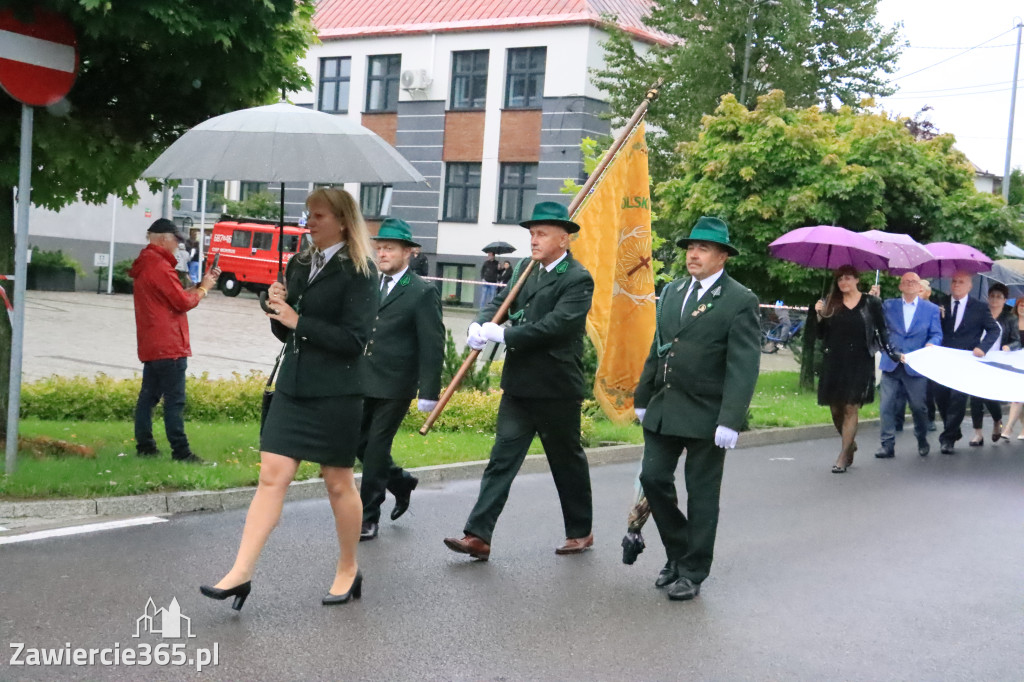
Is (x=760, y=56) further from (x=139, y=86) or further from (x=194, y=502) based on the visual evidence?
(x=194, y=502)

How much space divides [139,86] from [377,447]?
3408mm

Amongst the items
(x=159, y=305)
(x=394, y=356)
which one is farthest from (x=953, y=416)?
(x=159, y=305)

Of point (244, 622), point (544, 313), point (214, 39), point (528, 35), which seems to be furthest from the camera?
point (528, 35)

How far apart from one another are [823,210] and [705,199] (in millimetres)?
1821

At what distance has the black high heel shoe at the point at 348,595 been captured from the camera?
19.4 feet

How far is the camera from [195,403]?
39.2 feet

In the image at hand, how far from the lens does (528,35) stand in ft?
125

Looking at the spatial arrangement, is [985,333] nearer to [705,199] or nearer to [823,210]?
[823,210]

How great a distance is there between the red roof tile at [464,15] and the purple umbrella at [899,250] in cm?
2079

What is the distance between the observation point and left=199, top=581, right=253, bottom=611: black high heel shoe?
5.44 meters

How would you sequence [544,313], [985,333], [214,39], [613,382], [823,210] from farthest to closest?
1. [823,210]
2. [985,333]
3. [613,382]
4. [214,39]
5. [544,313]

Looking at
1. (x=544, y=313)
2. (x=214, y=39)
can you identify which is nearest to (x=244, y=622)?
(x=544, y=313)

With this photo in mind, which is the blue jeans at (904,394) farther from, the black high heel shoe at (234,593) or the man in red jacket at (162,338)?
the black high heel shoe at (234,593)

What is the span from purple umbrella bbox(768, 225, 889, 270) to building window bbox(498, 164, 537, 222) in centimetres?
2392
